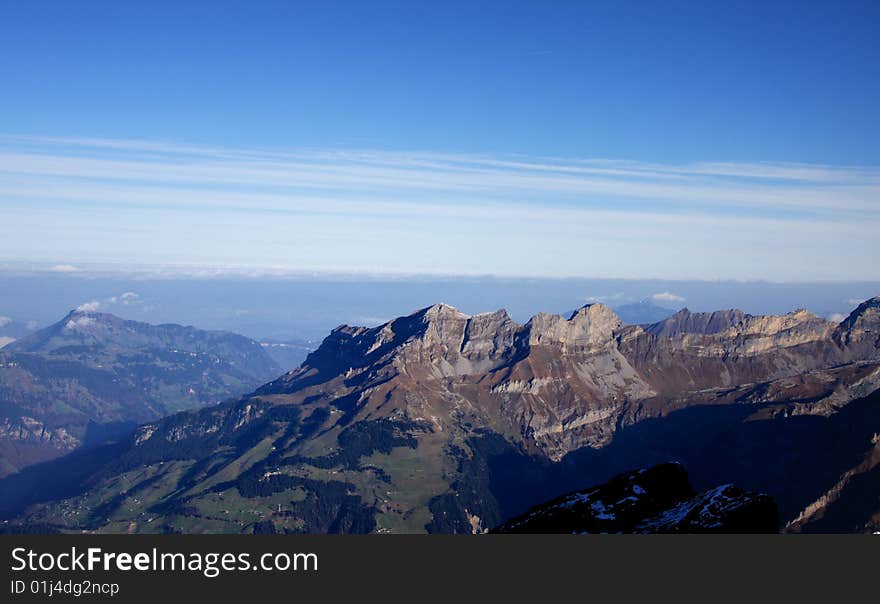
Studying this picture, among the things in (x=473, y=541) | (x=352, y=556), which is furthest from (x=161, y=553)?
(x=473, y=541)

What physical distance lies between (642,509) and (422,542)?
1921cm

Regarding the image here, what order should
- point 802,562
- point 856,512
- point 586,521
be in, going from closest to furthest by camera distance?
point 802,562 < point 586,521 < point 856,512

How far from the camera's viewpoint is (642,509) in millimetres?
49812

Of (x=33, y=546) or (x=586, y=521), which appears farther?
(x=586, y=521)

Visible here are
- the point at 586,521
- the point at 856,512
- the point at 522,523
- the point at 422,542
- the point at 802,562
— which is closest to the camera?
the point at 802,562

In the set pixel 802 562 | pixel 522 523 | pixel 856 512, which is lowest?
pixel 856 512

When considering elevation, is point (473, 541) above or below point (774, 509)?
below

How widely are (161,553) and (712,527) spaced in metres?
35.6

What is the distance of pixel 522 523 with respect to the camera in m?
52.4

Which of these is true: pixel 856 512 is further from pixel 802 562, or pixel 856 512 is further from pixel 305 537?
pixel 305 537

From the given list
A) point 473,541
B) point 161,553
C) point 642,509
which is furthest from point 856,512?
point 161,553

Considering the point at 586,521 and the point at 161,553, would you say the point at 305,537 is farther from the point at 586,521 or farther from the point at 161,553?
the point at 586,521

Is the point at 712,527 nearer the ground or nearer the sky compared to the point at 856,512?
nearer the sky

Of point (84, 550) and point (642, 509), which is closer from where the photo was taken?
point (84, 550)
